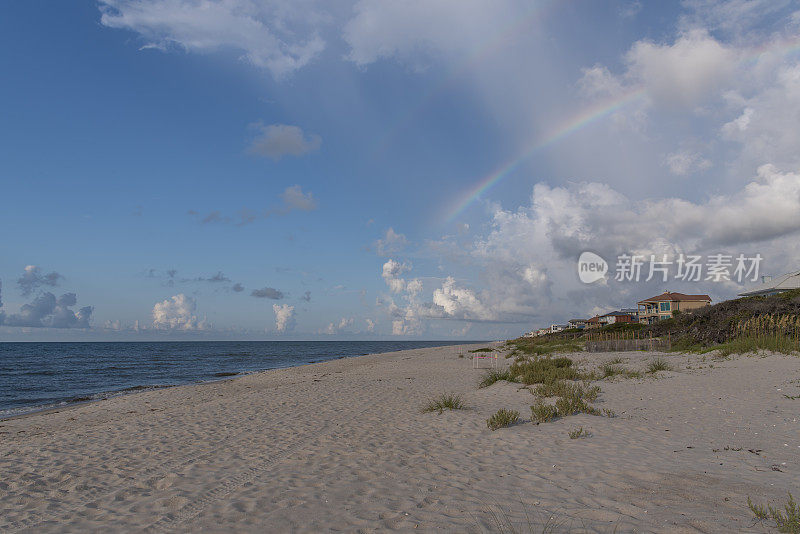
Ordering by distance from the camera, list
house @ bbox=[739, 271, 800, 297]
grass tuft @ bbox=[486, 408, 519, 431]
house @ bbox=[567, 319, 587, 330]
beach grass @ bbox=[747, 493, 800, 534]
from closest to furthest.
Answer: beach grass @ bbox=[747, 493, 800, 534], grass tuft @ bbox=[486, 408, 519, 431], house @ bbox=[739, 271, 800, 297], house @ bbox=[567, 319, 587, 330]

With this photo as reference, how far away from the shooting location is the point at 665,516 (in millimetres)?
4973

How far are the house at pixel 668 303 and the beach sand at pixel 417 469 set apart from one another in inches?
2446

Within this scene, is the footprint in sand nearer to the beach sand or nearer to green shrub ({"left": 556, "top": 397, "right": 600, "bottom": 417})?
the beach sand

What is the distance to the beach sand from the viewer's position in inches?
209

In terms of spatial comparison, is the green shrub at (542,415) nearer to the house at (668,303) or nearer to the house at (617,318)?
the house at (668,303)

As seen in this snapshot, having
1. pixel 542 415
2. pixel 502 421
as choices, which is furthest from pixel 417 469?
pixel 542 415

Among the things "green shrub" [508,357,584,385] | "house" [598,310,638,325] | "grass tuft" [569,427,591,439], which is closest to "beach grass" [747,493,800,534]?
"grass tuft" [569,427,591,439]

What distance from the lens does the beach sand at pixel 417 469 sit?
17.4 feet

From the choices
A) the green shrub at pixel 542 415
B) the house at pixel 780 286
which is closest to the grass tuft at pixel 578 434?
the green shrub at pixel 542 415

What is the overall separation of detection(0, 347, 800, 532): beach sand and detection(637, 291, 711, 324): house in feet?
204

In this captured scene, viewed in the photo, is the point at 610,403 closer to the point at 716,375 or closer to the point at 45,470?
the point at 716,375

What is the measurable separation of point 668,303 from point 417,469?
241 feet

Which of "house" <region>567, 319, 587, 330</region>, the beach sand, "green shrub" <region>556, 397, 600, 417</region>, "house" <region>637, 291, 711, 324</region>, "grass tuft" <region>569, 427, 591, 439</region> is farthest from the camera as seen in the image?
"house" <region>567, 319, 587, 330</region>

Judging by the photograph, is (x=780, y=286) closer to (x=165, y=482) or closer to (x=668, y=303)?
Result: (x=668, y=303)
